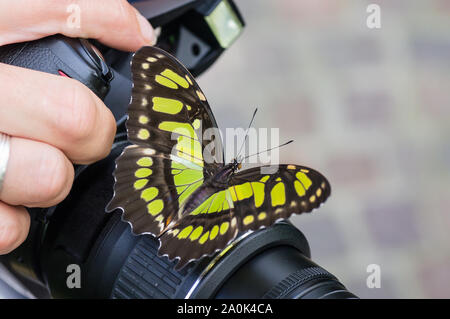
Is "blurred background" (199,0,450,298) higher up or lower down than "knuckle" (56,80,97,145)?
lower down

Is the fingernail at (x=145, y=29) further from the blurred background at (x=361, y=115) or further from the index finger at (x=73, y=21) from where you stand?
the blurred background at (x=361, y=115)

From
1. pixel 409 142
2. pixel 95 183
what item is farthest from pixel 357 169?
pixel 95 183

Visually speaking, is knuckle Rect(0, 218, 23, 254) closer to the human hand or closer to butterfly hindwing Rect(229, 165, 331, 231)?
the human hand

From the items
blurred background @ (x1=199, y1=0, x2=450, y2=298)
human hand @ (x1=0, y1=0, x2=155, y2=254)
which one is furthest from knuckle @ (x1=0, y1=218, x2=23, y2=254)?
blurred background @ (x1=199, y1=0, x2=450, y2=298)
